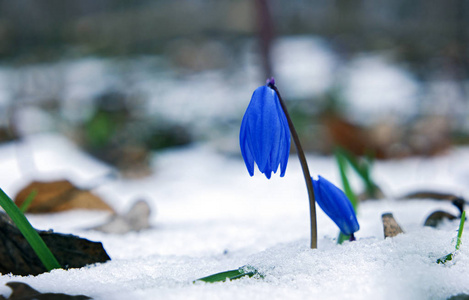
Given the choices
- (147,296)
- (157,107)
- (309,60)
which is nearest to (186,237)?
(147,296)

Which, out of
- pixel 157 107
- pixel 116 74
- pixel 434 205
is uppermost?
pixel 116 74

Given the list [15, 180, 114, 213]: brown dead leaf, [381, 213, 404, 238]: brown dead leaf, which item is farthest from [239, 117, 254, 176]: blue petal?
[15, 180, 114, 213]: brown dead leaf

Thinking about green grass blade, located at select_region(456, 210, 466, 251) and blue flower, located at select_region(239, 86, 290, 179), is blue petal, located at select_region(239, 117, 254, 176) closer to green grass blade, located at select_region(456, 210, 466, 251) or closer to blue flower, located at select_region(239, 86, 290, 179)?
blue flower, located at select_region(239, 86, 290, 179)

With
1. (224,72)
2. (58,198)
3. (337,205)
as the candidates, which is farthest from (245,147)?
(224,72)

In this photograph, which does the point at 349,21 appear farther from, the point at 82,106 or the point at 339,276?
Result: the point at 339,276

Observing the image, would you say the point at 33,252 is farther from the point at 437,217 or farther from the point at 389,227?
the point at 437,217

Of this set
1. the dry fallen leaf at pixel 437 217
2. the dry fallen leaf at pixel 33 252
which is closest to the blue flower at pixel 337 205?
the dry fallen leaf at pixel 437 217
